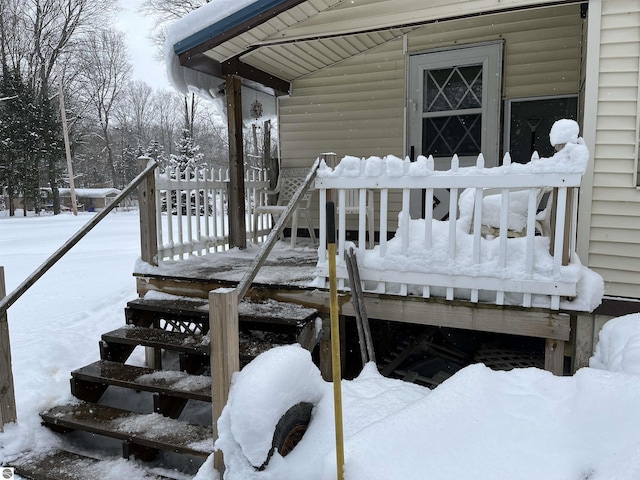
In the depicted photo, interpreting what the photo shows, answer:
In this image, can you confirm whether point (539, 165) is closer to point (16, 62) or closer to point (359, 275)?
point (359, 275)

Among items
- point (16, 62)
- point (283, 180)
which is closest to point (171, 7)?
point (16, 62)

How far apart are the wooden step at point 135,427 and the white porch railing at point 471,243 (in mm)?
1402

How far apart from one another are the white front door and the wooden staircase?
321cm

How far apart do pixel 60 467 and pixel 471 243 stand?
2.93 metres

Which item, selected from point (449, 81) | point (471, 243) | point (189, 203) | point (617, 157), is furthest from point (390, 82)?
point (471, 243)

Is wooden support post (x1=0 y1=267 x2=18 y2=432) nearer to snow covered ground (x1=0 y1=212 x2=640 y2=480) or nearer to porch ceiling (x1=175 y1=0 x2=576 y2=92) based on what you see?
snow covered ground (x1=0 y1=212 x2=640 y2=480)

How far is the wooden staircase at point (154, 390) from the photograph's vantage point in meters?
2.74

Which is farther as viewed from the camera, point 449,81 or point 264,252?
point 449,81

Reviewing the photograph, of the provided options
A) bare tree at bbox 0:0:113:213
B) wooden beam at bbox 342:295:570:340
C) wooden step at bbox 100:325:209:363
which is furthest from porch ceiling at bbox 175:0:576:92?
bare tree at bbox 0:0:113:213

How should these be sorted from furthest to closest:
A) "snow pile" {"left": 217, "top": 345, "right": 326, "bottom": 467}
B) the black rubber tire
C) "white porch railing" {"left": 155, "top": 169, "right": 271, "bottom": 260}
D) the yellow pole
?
1. "white porch railing" {"left": 155, "top": 169, "right": 271, "bottom": 260}
2. the black rubber tire
3. "snow pile" {"left": 217, "top": 345, "right": 326, "bottom": 467}
4. the yellow pole

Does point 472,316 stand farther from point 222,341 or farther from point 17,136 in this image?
point 17,136

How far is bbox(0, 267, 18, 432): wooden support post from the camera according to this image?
2996 millimetres

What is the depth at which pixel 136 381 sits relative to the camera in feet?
10.3

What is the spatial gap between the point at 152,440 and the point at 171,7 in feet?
73.5
